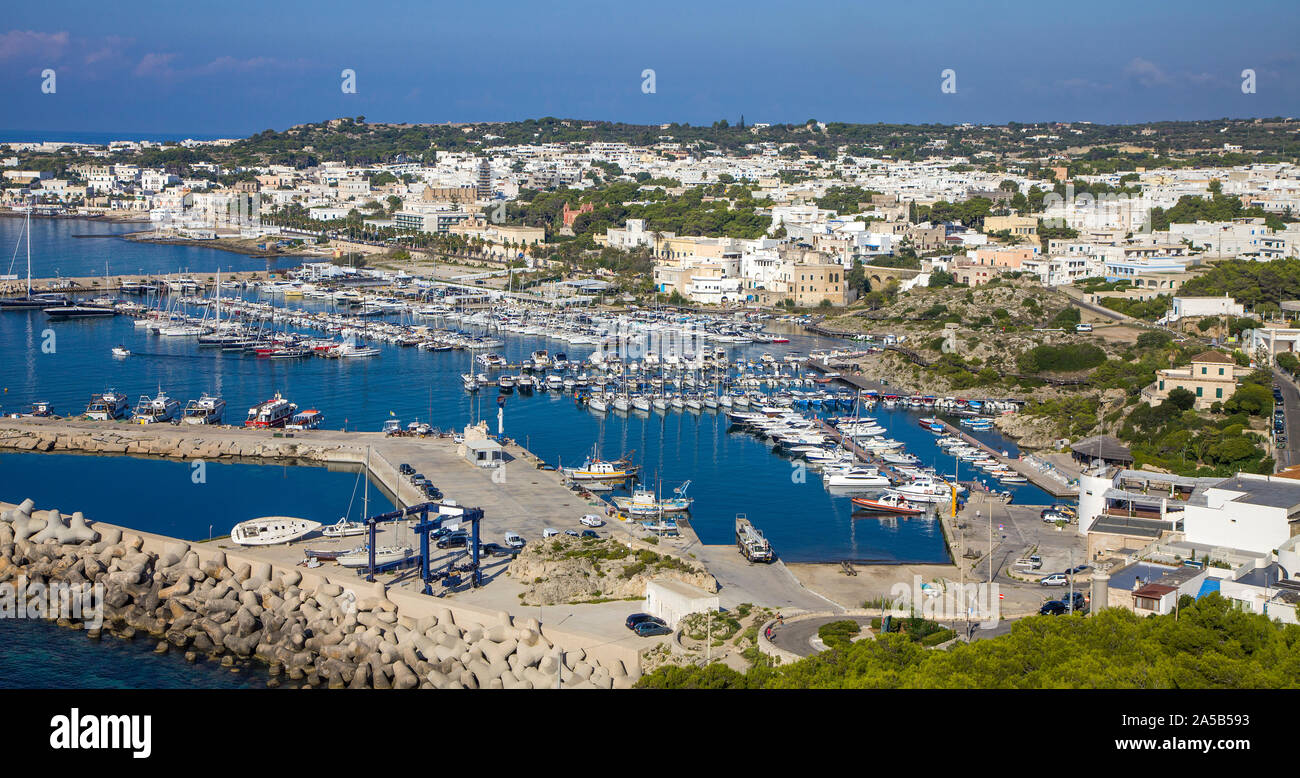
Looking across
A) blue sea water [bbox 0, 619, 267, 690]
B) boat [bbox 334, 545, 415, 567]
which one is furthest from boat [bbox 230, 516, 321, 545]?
blue sea water [bbox 0, 619, 267, 690]

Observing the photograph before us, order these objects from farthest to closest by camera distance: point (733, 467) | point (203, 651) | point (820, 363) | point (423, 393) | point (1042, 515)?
1. point (820, 363)
2. point (423, 393)
3. point (733, 467)
4. point (1042, 515)
5. point (203, 651)

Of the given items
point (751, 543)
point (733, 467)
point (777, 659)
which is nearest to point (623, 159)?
point (733, 467)

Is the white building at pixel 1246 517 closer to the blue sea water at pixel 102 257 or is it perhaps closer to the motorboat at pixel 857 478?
the motorboat at pixel 857 478

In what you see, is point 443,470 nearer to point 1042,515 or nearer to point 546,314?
point 1042,515

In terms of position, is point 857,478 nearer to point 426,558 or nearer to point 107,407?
point 426,558

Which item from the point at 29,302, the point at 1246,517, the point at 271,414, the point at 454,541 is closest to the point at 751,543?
the point at 454,541

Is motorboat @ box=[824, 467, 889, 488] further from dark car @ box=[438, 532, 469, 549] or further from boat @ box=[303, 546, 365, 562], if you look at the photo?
boat @ box=[303, 546, 365, 562]
